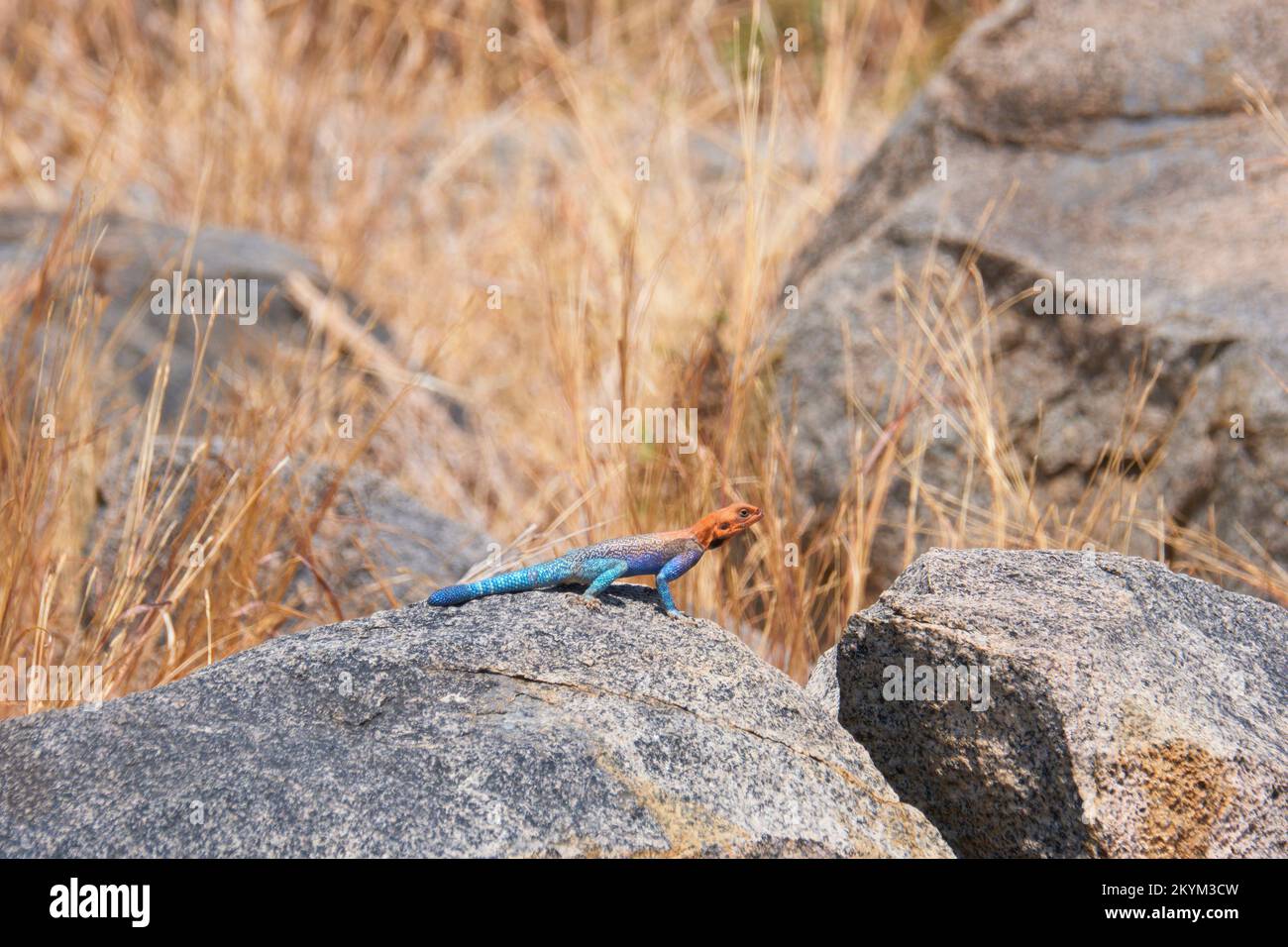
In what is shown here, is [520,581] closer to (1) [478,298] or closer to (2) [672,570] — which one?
(2) [672,570]

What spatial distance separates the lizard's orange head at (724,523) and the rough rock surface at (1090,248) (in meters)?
1.29

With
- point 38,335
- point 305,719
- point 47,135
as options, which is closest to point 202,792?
point 305,719

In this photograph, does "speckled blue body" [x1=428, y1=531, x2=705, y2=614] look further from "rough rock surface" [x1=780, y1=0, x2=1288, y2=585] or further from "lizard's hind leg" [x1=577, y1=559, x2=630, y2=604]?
"rough rock surface" [x1=780, y1=0, x2=1288, y2=585]

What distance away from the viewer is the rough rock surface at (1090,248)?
4.22 m

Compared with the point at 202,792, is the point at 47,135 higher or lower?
higher

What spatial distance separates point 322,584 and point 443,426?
2663 mm

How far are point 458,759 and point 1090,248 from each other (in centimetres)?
315

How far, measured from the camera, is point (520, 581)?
278 centimetres

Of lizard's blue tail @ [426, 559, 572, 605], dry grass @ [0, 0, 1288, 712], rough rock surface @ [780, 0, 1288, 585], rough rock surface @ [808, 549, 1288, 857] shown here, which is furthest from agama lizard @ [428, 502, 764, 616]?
rough rock surface @ [780, 0, 1288, 585]

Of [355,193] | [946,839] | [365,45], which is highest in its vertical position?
[365,45]

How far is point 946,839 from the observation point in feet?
8.56

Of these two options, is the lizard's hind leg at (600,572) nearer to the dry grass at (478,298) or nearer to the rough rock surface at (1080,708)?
the rough rock surface at (1080,708)
